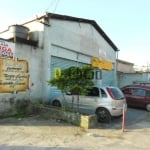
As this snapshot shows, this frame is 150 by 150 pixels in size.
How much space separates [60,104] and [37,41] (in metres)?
3.93

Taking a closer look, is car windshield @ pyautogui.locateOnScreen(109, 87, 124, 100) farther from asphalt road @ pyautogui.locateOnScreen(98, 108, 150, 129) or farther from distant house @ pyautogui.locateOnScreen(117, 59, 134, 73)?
distant house @ pyautogui.locateOnScreen(117, 59, 134, 73)

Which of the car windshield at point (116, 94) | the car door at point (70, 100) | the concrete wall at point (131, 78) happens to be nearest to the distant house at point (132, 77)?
the concrete wall at point (131, 78)

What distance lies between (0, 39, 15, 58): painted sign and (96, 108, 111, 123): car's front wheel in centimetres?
524

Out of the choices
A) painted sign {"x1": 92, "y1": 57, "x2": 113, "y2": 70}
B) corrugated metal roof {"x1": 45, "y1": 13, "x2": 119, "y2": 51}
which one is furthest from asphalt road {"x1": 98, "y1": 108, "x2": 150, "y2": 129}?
corrugated metal roof {"x1": 45, "y1": 13, "x2": 119, "y2": 51}

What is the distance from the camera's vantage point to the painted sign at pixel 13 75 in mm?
12773

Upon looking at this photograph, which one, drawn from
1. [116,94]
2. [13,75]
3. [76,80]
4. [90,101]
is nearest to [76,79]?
[76,80]

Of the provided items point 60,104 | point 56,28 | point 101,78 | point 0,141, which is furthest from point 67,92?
point 101,78

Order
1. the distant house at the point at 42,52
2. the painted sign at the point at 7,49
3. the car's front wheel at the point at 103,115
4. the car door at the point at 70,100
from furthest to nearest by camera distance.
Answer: the car door at the point at 70,100 < the distant house at the point at 42,52 < the painted sign at the point at 7,49 < the car's front wheel at the point at 103,115

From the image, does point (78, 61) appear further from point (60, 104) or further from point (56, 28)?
point (60, 104)

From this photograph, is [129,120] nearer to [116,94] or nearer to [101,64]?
[116,94]

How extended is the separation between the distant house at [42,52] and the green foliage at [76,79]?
130cm

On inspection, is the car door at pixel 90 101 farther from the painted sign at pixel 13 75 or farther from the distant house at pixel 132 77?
the distant house at pixel 132 77

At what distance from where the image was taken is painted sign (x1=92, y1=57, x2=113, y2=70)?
20597 mm

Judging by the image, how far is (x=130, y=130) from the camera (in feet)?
36.6
